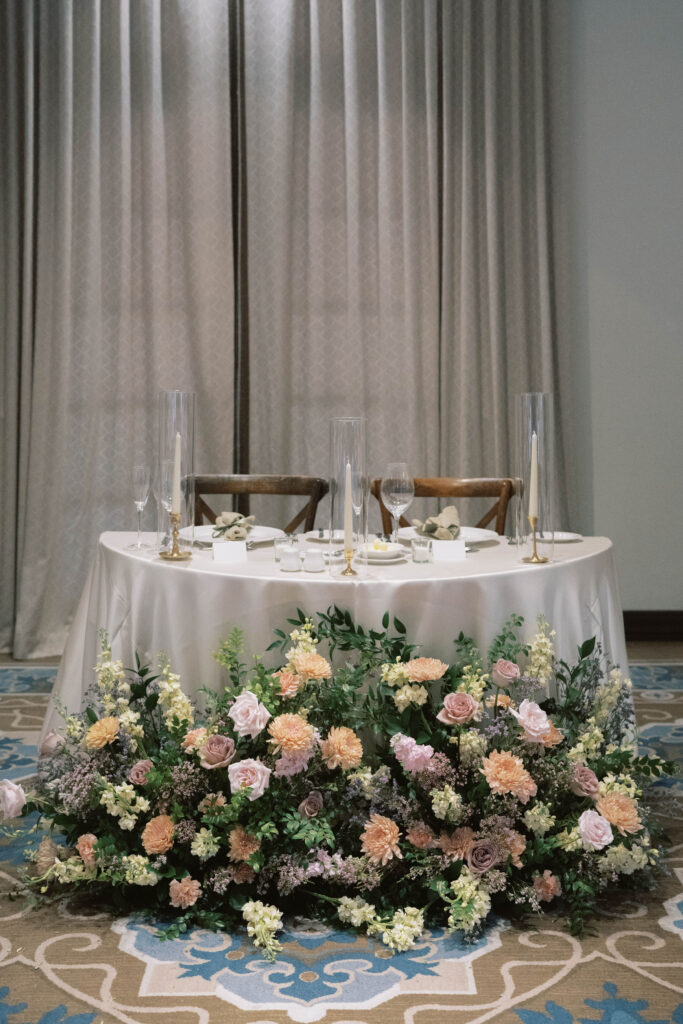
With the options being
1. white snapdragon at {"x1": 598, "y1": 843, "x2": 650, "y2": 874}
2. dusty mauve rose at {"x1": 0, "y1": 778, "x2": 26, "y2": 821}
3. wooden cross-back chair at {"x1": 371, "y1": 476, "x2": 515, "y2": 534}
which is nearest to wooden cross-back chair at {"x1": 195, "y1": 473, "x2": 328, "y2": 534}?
wooden cross-back chair at {"x1": 371, "y1": 476, "x2": 515, "y2": 534}

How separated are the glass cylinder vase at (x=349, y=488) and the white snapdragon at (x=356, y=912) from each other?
693 millimetres

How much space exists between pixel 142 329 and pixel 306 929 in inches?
123

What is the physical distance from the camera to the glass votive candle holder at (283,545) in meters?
2.31

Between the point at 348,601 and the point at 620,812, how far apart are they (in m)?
0.72

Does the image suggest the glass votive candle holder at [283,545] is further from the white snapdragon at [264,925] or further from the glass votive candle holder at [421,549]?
the white snapdragon at [264,925]

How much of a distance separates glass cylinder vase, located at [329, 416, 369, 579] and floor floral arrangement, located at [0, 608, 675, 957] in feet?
0.66

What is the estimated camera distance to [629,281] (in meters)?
4.57

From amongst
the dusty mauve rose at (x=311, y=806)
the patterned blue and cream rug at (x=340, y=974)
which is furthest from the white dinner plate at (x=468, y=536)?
the patterned blue and cream rug at (x=340, y=974)

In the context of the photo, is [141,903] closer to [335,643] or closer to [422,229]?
[335,643]

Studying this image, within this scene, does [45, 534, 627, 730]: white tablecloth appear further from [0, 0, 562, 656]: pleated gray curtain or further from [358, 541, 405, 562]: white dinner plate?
[0, 0, 562, 656]: pleated gray curtain

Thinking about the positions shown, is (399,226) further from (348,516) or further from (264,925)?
(264,925)

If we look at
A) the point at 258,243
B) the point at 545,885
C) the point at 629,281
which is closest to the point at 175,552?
the point at 545,885

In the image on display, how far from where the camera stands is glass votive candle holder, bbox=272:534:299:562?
231 cm

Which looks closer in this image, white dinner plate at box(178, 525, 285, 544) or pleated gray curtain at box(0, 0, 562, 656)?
white dinner plate at box(178, 525, 285, 544)
